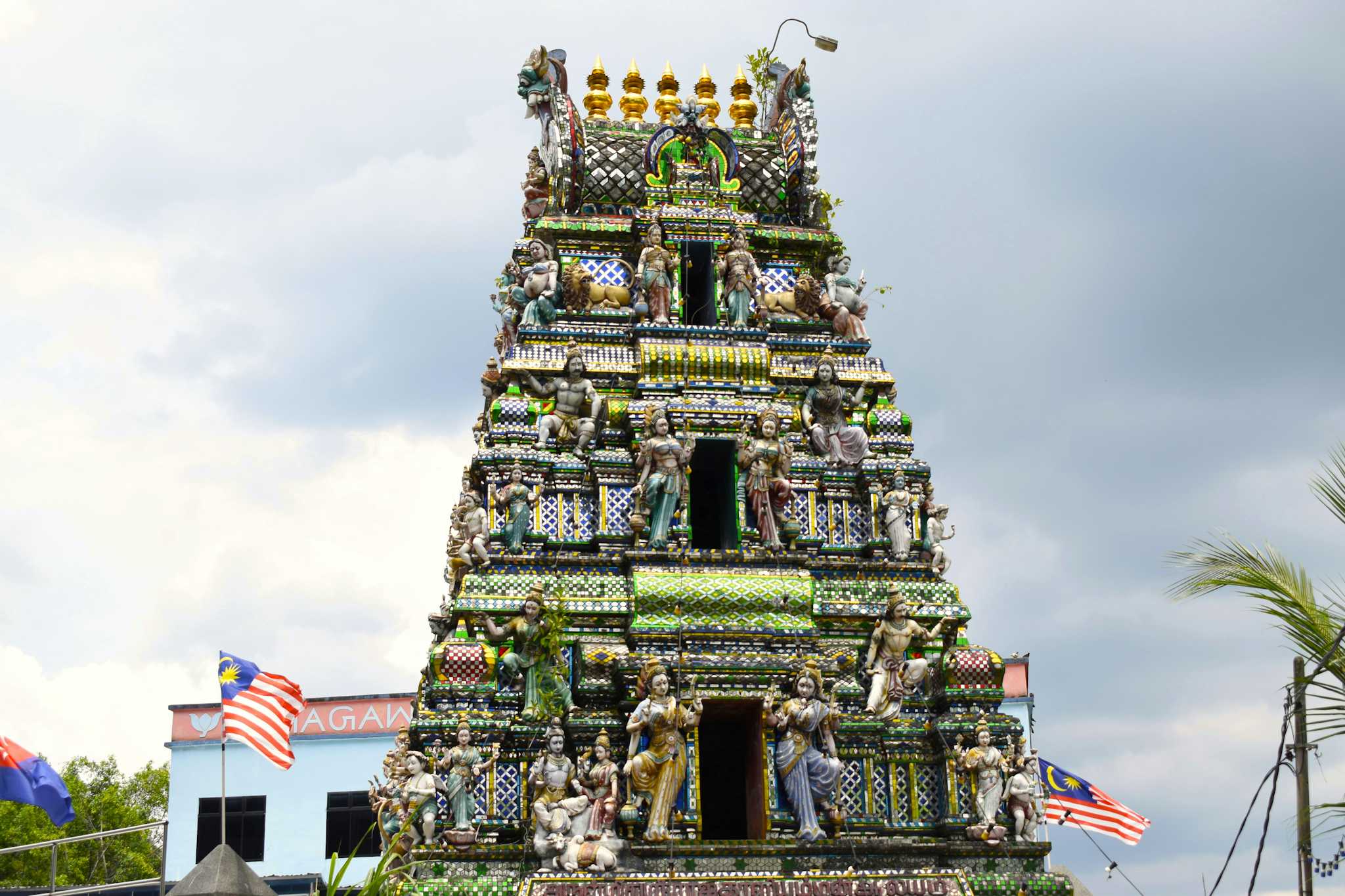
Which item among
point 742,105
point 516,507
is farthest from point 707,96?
point 516,507

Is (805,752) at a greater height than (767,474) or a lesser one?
lesser

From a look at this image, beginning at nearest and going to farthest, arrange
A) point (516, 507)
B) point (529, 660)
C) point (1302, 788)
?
point (1302, 788) < point (529, 660) < point (516, 507)

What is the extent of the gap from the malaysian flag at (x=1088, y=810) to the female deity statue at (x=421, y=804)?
1153 centimetres

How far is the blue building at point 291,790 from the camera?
41469mm

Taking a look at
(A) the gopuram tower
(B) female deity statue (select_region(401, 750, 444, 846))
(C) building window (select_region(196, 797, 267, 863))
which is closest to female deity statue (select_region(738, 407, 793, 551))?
Answer: (A) the gopuram tower

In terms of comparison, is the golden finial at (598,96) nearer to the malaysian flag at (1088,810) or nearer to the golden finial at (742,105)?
the golden finial at (742,105)

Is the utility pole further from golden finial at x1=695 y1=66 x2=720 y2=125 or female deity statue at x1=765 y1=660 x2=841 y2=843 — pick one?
golden finial at x1=695 y1=66 x2=720 y2=125

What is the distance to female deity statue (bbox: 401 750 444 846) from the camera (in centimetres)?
2245

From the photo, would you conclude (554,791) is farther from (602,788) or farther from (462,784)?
(462,784)

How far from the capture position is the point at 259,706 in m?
24.9

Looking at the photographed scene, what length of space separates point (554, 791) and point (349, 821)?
71.6 ft

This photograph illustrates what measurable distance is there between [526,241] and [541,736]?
1161cm

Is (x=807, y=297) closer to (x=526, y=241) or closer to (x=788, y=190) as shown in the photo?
(x=788, y=190)

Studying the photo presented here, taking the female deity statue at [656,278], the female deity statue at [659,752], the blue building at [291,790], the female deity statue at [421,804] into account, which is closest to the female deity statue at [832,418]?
the female deity statue at [656,278]
